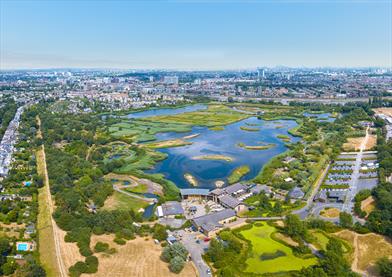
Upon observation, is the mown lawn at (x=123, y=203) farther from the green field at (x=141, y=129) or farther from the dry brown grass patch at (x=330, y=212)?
the green field at (x=141, y=129)

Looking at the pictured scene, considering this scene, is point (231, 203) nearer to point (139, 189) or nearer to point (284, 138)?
point (139, 189)

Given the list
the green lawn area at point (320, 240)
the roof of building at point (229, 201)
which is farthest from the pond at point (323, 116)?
the green lawn area at point (320, 240)

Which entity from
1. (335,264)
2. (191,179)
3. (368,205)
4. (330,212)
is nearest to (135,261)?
(335,264)

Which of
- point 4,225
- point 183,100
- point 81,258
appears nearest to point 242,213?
point 81,258

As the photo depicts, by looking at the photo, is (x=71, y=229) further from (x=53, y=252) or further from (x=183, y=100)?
(x=183, y=100)

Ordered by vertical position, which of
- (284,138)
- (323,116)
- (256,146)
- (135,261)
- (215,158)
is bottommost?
(135,261)

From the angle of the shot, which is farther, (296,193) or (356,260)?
(296,193)
